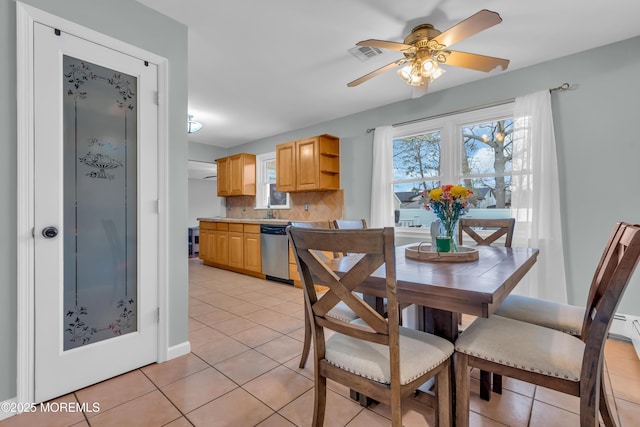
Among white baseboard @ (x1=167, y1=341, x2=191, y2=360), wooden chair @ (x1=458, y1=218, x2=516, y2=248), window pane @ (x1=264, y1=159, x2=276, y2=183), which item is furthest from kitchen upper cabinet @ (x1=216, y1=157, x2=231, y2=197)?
wooden chair @ (x1=458, y1=218, x2=516, y2=248)

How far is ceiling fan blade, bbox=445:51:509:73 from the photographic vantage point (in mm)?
2011

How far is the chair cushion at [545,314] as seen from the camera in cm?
148

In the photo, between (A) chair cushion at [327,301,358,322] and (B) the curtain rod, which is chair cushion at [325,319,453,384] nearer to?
(A) chair cushion at [327,301,358,322]

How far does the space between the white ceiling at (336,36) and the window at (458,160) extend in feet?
1.51

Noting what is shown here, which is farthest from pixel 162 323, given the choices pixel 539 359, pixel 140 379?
pixel 539 359

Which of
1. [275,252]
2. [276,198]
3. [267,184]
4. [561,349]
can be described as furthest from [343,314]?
[267,184]

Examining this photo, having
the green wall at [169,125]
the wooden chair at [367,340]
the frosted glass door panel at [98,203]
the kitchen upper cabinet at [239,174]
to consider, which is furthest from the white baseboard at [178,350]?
the kitchen upper cabinet at [239,174]

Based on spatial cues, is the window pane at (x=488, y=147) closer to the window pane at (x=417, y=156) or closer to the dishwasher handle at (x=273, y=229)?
the window pane at (x=417, y=156)

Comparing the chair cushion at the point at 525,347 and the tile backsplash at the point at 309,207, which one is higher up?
the tile backsplash at the point at 309,207

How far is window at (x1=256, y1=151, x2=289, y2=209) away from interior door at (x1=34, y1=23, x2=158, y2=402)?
3.53 m

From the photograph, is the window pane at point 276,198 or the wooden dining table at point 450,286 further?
the window pane at point 276,198

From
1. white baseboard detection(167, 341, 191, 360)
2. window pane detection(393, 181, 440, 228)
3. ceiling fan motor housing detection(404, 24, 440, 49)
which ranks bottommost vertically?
white baseboard detection(167, 341, 191, 360)

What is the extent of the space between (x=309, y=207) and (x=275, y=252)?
3.23ft

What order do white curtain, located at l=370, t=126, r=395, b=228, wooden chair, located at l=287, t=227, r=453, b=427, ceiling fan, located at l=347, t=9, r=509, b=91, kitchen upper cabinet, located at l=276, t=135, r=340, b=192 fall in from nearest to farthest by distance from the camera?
1. wooden chair, located at l=287, t=227, r=453, b=427
2. ceiling fan, located at l=347, t=9, r=509, b=91
3. white curtain, located at l=370, t=126, r=395, b=228
4. kitchen upper cabinet, located at l=276, t=135, r=340, b=192
